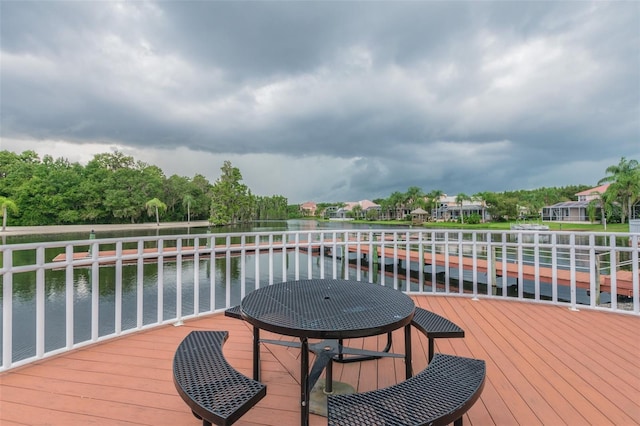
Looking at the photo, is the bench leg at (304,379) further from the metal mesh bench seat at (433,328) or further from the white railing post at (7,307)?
the white railing post at (7,307)

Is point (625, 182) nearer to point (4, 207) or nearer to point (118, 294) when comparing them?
point (118, 294)

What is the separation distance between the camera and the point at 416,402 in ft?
3.44

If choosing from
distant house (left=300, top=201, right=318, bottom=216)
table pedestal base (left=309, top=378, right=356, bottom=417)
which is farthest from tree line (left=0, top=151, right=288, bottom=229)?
Answer: distant house (left=300, top=201, right=318, bottom=216)

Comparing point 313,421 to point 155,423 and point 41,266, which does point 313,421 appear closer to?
point 155,423

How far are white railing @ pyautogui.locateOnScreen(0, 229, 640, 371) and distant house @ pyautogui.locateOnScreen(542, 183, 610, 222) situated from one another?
158 feet

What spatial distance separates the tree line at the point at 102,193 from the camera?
40.1m

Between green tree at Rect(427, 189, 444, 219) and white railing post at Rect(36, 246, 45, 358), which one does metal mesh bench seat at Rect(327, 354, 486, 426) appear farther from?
green tree at Rect(427, 189, 444, 219)

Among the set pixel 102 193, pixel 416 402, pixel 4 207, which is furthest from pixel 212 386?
pixel 102 193

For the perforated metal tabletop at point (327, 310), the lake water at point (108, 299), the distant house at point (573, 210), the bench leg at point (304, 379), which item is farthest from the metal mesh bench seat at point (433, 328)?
the distant house at point (573, 210)

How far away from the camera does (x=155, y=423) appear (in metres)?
1.52

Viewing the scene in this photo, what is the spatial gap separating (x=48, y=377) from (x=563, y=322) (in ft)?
16.4

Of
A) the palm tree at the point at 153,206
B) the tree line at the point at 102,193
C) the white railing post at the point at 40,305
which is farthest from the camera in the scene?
the palm tree at the point at 153,206

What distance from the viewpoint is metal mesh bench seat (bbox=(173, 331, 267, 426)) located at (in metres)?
1.04

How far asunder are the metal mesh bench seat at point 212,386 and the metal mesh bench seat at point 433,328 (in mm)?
1181
